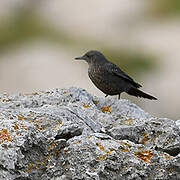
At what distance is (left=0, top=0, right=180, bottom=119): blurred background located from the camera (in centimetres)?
2611

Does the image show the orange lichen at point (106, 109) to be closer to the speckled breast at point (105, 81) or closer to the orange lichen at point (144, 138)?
the orange lichen at point (144, 138)

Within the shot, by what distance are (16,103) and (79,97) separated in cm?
95

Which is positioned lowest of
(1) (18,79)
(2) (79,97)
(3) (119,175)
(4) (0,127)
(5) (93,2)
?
(3) (119,175)

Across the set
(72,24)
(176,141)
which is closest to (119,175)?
(176,141)

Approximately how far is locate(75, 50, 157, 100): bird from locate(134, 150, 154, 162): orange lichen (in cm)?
586

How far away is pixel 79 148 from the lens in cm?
573

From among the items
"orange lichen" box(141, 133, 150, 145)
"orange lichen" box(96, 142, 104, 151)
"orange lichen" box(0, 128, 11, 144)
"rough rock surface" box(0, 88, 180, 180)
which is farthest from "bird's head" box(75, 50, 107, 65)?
"orange lichen" box(0, 128, 11, 144)

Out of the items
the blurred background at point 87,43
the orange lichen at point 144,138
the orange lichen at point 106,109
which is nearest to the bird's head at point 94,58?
the orange lichen at point 106,109

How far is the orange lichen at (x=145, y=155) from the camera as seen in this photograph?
227 inches

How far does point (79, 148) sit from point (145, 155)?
0.68 meters

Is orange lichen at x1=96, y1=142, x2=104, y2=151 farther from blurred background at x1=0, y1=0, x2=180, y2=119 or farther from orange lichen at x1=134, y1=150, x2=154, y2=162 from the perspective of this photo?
blurred background at x1=0, y1=0, x2=180, y2=119

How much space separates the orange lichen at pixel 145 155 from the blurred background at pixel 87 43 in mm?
15229

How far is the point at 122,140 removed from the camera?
6148mm

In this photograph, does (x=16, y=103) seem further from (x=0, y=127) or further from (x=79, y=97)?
(x=0, y=127)
